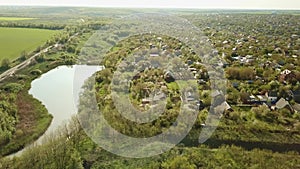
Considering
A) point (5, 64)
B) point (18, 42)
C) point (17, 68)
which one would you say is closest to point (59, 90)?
point (17, 68)

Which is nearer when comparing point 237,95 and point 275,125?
point 275,125

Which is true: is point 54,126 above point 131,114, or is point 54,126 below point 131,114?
below

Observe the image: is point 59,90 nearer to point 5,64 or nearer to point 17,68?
point 17,68

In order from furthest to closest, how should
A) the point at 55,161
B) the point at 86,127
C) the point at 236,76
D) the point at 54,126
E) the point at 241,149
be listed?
the point at 236,76
the point at 54,126
the point at 86,127
the point at 241,149
the point at 55,161

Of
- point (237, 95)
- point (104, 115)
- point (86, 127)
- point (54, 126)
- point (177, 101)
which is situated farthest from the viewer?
point (237, 95)

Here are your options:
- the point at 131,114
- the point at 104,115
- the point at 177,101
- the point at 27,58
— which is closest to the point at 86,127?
the point at 104,115

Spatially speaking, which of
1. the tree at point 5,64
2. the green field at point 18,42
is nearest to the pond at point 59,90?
the tree at point 5,64

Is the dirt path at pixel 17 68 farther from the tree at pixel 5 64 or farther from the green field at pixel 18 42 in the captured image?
the green field at pixel 18 42

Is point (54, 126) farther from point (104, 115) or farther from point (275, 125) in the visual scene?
point (275, 125)
